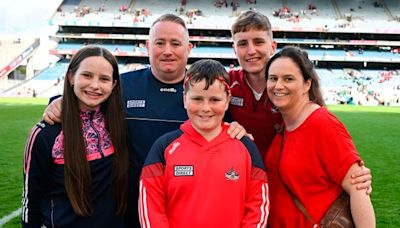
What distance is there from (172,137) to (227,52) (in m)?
44.2

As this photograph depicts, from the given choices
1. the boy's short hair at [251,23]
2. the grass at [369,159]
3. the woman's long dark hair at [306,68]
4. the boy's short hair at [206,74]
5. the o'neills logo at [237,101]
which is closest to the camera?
the boy's short hair at [206,74]

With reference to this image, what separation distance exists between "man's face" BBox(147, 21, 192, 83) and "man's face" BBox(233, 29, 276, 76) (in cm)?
44

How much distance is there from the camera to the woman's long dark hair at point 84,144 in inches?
102

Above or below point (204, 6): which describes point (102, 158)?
below

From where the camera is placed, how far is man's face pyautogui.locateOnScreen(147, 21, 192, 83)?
3.03 metres

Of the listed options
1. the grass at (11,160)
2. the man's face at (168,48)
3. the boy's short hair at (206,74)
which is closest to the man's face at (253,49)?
the man's face at (168,48)

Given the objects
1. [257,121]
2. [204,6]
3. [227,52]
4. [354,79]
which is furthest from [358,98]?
[257,121]

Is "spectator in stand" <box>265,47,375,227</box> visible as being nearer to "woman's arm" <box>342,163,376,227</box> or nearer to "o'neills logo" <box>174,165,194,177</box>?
"woman's arm" <box>342,163,376,227</box>

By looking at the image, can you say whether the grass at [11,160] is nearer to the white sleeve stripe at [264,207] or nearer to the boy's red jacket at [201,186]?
the boy's red jacket at [201,186]

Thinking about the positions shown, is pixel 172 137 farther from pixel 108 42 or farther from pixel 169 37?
pixel 108 42

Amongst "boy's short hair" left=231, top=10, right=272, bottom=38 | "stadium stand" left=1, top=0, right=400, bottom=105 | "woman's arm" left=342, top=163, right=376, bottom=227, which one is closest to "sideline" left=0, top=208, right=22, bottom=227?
"boy's short hair" left=231, top=10, right=272, bottom=38

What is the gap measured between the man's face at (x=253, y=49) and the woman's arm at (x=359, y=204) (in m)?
1.19

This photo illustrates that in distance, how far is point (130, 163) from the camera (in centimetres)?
301

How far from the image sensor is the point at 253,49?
3.17 metres
